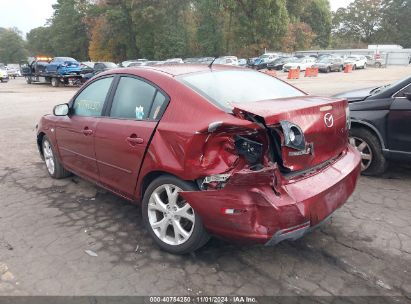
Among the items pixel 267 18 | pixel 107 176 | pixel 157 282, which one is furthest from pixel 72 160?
pixel 267 18

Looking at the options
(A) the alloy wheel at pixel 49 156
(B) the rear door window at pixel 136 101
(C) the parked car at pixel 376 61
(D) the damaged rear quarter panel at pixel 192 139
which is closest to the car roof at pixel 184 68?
(B) the rear door window at pixel 136 101

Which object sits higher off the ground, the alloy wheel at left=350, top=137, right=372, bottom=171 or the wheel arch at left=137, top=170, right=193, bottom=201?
the wheel arch at left=137, top=170, right=193, bottom=201

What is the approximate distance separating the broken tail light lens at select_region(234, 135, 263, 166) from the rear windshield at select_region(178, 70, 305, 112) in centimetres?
31

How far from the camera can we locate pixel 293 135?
9.45ft

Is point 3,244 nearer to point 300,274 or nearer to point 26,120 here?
point 300,274

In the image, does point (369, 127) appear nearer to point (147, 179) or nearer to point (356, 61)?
point (147, 179)

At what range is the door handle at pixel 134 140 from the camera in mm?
3482

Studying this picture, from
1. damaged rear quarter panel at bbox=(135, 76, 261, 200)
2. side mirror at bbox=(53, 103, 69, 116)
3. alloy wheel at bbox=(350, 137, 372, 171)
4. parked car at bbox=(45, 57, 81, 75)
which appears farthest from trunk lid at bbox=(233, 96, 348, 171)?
parked car at bbox=(45, 57, 81, 75)

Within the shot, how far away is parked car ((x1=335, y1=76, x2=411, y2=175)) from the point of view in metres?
4.85

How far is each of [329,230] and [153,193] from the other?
70.0 inches

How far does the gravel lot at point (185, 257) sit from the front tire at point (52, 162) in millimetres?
693

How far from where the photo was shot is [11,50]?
357 feet

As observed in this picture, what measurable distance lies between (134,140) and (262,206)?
4.65 ft

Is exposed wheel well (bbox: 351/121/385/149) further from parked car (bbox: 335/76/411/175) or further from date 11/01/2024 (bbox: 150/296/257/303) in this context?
date 11/01/2024 (bbox: 150/296/257/303)
